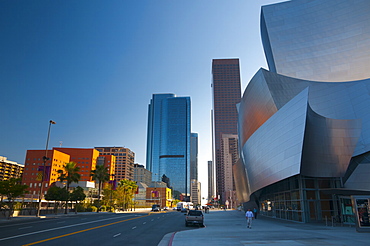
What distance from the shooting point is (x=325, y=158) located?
27.9 m

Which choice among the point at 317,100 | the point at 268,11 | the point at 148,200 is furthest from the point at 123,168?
the point at 317,100

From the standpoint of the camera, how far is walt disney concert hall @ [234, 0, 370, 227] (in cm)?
2725

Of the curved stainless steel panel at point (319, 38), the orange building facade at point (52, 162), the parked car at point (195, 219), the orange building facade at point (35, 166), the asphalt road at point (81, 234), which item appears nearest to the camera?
the asphalt road at point (81, 234)

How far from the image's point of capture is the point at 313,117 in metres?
27.0

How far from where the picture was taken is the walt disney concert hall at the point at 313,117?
27.2 meters

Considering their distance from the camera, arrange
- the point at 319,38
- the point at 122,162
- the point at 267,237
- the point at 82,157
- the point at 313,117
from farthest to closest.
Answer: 1. the point at 122,162
2. the point at 82,157
3. the point at 319,38
4. the point at 313,117
5. the point at 267,237

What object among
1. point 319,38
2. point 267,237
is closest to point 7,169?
point 319,38

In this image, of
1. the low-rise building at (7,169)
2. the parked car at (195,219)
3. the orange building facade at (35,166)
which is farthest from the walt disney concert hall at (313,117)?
the low-rise building at (7,169)

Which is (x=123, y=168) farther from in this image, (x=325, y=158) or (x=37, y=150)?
(x=325, y=158)

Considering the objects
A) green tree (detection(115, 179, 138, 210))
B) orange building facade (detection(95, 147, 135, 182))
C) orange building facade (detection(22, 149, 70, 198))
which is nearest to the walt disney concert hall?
green tree (detection(115, 179, 138, 210))

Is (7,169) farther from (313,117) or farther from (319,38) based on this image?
(313,117)

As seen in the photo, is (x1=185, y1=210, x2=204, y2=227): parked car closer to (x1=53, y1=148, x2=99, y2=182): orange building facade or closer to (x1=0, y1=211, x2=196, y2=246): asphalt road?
(x1=0, y1=211, x2=196, y2=246): asphalt road

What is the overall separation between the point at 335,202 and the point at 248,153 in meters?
15.6

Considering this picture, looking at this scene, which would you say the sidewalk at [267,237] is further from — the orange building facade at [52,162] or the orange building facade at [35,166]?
the orange building facade at [35,166]
